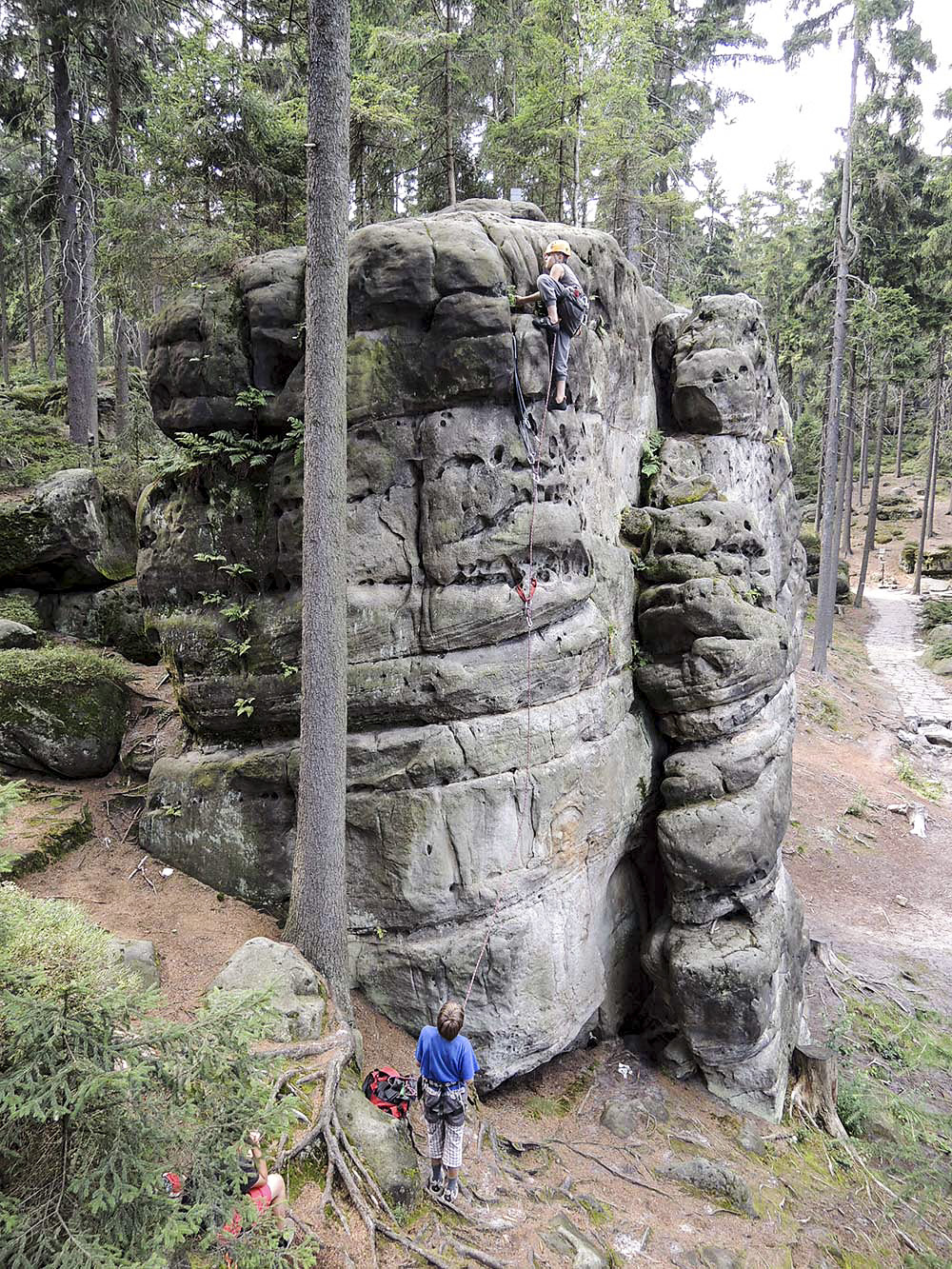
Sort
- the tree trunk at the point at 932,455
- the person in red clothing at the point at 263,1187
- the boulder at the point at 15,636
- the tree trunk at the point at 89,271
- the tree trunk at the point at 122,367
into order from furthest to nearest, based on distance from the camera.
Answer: the tree trunk at the point at 932,455 < the tree trunk at the point at 122,367 < the tree trunk at the point at 89,271 < the boulder at the point at 15,636 < the person in red clothing at the point at 263,1187

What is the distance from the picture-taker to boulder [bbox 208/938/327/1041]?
6777mm

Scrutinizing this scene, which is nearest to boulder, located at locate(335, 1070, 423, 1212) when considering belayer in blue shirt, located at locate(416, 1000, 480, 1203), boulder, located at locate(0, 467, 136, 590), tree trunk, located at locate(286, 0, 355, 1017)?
belayer in blue shirt, located at locate(416, 1000, 480, 1203)

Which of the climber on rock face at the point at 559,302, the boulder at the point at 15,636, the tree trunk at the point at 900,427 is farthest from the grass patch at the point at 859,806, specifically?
the tree trunk at the point at 900,427

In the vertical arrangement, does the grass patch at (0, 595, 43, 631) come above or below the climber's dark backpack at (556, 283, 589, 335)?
below

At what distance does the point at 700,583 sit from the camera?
33.9 ft

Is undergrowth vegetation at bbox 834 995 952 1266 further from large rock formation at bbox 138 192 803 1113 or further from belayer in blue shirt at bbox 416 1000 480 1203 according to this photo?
belayer in blue shirt at bbox 416 1000 480 1203

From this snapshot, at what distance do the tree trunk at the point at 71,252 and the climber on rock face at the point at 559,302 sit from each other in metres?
12.1

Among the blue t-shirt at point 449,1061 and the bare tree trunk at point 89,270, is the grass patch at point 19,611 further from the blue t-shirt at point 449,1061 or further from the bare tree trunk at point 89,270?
the blue t-shirt at point 449,1061

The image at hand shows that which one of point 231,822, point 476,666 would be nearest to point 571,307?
point 476,666

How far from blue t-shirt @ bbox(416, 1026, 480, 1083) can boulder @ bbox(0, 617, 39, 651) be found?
953cm

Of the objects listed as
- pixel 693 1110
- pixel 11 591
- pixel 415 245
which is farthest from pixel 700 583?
pixel 11 591

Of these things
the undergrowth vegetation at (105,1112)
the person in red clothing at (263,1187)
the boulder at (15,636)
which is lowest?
the person in red clothing at (263,1187)

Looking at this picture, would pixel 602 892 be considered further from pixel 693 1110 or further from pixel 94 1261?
pixel 94 1261

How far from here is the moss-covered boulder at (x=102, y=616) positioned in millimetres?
13328
